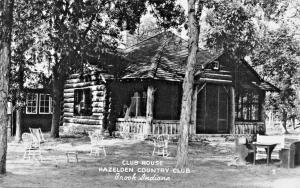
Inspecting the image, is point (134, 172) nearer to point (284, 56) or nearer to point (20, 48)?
point (20, 48)

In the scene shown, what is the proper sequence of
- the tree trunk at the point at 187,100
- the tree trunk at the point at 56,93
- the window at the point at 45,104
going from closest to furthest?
the tree trunk at the point at 187,100, the tree trunk at the point at 56,93, the window at the point at 45,104

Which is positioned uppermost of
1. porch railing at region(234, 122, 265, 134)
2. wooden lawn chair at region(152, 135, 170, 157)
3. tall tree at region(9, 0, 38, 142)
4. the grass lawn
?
tall tree at region(9, 0, 38, 142)

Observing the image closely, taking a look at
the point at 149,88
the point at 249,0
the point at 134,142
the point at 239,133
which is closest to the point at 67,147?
the point at 134,142

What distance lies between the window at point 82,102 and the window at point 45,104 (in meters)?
2.66

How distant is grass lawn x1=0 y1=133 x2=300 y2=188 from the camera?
9797 millimetres

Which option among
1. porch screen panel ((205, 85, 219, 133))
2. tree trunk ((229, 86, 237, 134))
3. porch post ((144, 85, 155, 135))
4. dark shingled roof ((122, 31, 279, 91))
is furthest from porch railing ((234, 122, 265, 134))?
porch post ((144, 85, 155, 135))

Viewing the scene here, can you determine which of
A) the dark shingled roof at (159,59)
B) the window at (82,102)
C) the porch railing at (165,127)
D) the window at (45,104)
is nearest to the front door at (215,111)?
the dark shingled roof at (159,59)

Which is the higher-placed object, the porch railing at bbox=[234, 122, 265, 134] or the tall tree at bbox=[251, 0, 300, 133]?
the tall tree at bbox=[251, 0, 300, 133]

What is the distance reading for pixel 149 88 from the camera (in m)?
21.0

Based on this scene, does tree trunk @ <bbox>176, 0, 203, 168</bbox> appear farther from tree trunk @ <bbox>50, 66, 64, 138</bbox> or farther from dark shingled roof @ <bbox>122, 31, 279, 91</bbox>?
tree trunk @ <bbox>50, 66, 64, 138</bbox>

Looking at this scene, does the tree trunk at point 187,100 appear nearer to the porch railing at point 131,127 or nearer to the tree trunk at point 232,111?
the porch railing at point 131,127

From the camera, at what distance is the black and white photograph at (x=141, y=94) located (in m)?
11.1

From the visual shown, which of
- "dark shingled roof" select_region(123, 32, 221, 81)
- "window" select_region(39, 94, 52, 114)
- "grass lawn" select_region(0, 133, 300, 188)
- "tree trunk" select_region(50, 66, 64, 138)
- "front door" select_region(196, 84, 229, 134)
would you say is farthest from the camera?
"window" select_region(39, 94, 52, 114)

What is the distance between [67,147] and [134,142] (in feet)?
12.0
